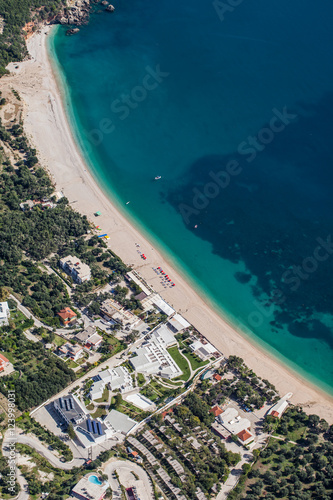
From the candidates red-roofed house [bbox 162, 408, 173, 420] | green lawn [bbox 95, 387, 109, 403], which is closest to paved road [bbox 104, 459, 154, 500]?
red-roofed house [bbox 162, 408, 173, 420]

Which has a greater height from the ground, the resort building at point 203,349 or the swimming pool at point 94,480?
the resort building at point 203,349

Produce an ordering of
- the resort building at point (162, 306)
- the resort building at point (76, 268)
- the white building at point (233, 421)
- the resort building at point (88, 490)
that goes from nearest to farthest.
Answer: the resort building at point (88, 490) → the white building at point (233, 421) → the resort building at point (162, 306) → the resort building at point (76, 268)

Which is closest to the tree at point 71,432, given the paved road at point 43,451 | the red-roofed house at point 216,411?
the paved road at point 43,451

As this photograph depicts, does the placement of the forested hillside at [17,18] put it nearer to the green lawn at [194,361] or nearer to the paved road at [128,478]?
the green lawn at [194,361]

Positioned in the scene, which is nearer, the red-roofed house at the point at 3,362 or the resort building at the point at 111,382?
the red-roofed house at the point at 3,362

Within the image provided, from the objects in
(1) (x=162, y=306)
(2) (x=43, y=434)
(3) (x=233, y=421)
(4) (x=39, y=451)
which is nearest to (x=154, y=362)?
(1) (x=162, y=306)

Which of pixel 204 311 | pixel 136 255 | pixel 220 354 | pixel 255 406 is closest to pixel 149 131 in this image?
pixel 136 255

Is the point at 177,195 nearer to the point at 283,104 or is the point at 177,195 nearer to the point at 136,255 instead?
the point at 136,255
